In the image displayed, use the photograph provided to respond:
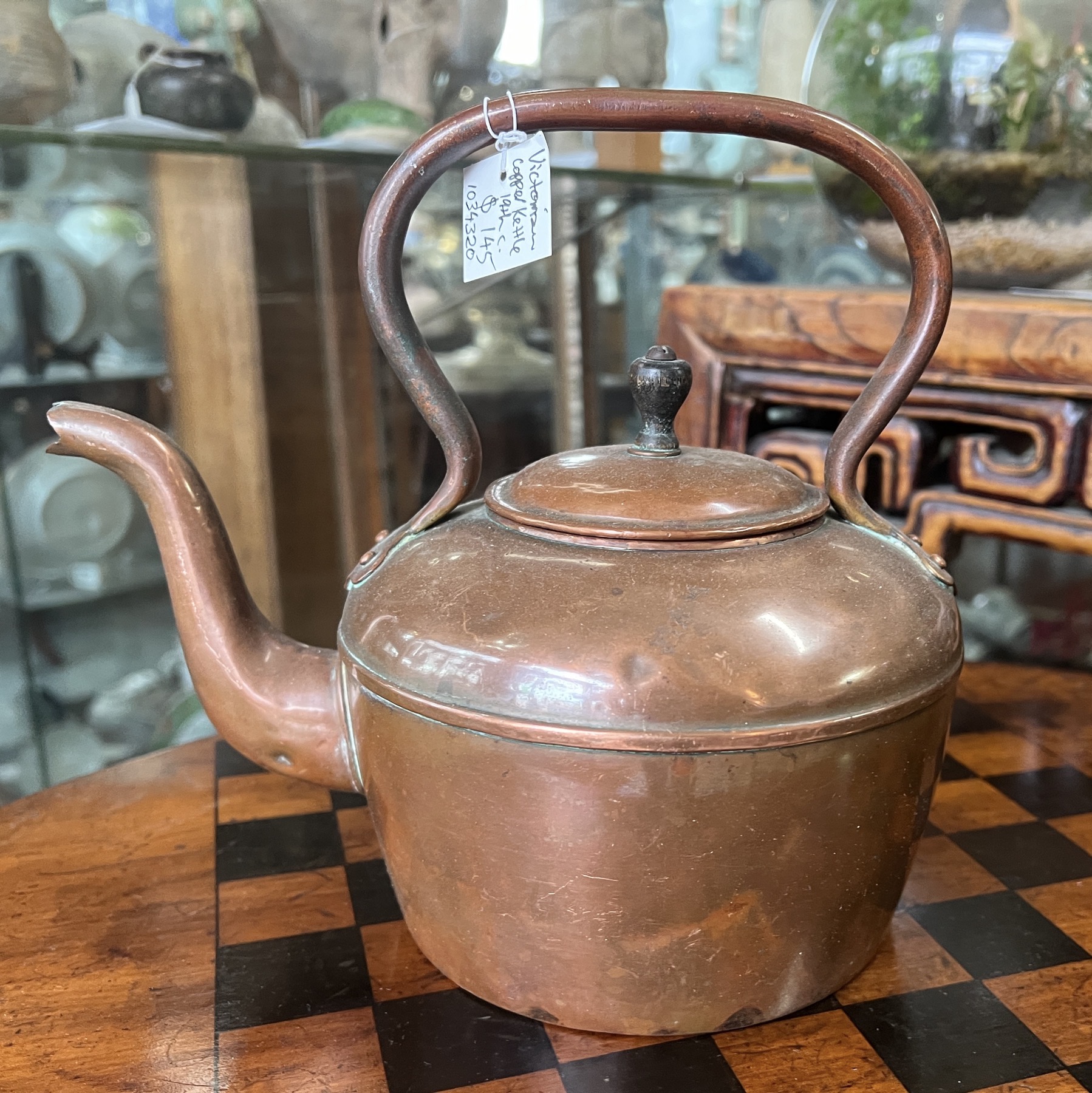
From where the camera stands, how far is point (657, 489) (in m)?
0.58

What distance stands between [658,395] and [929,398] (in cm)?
51

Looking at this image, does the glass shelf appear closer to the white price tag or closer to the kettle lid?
the white price tag

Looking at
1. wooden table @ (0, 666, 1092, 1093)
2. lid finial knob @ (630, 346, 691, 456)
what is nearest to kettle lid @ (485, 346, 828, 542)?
lid finial knob @ (630, 346, 691, 456)

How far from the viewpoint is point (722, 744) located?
1.63 feet

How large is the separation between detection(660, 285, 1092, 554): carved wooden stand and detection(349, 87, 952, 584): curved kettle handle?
0.26 meters

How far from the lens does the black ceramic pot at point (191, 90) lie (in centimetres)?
120

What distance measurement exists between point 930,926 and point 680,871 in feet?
0.88

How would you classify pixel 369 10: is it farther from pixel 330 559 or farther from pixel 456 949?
pixel 456 949

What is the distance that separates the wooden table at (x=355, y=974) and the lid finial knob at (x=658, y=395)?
351mm

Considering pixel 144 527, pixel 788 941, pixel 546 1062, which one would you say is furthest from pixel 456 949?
pixel 144 527

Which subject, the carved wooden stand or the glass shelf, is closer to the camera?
the carved wooden stand

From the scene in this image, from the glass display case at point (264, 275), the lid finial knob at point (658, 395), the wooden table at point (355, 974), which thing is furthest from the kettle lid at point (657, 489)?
the glass display case at point (264, 275)

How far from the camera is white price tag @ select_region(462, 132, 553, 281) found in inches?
24.5

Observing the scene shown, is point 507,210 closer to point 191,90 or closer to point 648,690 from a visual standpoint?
point 648,690
